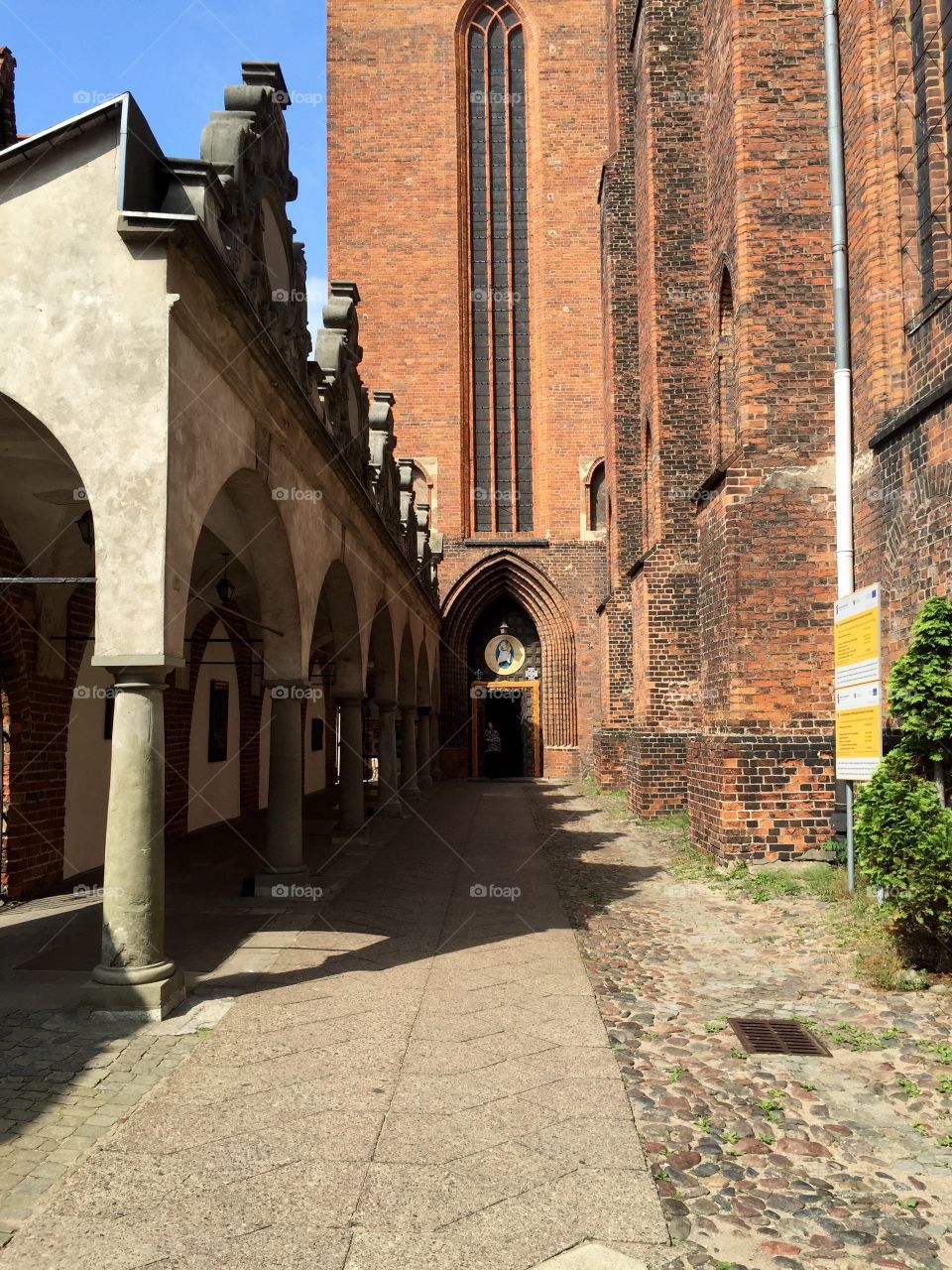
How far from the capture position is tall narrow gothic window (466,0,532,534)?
29.1 meters

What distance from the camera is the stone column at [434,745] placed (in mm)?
25469

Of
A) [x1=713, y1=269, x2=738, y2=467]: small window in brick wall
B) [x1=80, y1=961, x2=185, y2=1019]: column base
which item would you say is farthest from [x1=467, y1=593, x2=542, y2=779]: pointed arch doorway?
[x1=80, y1=961, x2=185, y2=1019]: column base

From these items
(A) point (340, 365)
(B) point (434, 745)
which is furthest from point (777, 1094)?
(B) point (434, 745)

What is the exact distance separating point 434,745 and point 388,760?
9367 mm

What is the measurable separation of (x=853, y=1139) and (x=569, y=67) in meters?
31.4

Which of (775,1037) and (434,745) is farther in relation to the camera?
(434,745)

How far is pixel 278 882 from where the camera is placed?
8719 millimetres

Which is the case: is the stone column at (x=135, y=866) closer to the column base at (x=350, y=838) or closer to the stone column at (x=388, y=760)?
the column base at (x=350, y=838)

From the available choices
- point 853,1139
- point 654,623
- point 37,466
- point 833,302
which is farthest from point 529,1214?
point 654,623

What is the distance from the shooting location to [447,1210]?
3170 millimetres

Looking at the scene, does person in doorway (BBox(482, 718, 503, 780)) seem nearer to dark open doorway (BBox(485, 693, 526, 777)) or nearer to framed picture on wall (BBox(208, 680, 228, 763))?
dark open doorway (BBox(485, 693, 526, 777))

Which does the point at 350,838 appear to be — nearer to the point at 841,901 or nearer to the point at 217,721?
the point at 217,721

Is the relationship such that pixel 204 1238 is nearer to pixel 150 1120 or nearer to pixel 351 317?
pixel 150 1120

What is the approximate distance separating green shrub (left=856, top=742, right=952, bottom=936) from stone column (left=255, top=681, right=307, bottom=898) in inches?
179
